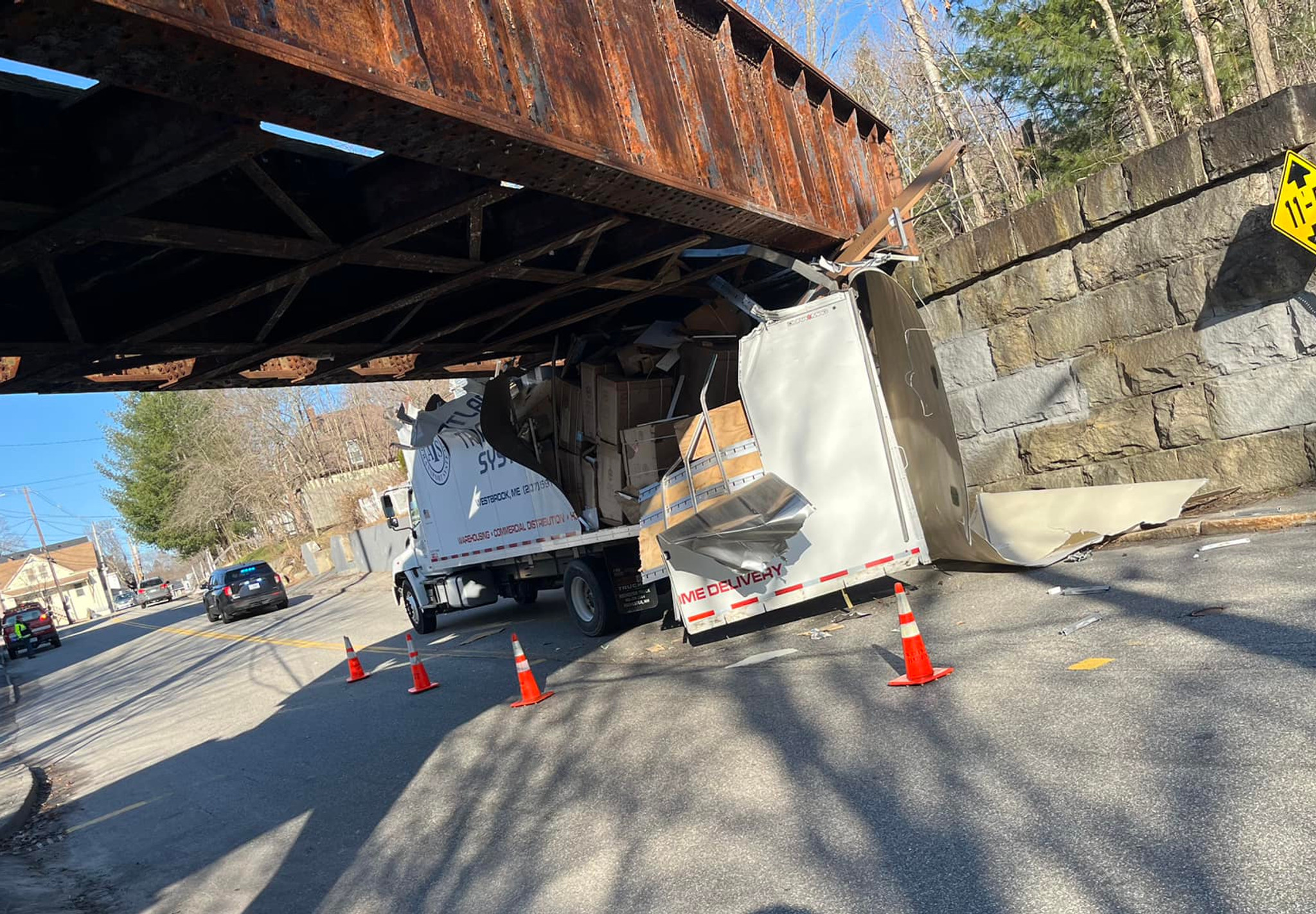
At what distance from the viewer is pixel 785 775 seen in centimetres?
536

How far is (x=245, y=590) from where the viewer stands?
32.2 meters

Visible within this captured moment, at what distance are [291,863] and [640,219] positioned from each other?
5.70 meters

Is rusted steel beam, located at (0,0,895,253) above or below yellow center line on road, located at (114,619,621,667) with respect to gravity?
above

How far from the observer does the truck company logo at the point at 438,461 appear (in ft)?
48.6

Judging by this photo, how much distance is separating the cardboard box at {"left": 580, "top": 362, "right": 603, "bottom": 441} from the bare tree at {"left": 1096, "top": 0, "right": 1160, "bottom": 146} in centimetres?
776

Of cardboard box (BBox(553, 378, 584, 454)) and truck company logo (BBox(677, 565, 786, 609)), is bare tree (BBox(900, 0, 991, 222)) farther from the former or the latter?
truck company logo (BBox(677, 565, 786, 609))

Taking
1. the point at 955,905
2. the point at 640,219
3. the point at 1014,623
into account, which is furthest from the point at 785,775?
the point at 640,219

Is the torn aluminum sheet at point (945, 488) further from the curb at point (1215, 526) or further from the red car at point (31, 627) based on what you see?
the red car at point (31, 627)

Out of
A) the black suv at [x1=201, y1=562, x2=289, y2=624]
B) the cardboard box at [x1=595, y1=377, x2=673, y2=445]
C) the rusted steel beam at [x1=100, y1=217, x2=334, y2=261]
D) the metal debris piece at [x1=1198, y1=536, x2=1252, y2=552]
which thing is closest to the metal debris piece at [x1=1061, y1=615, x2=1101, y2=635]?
the metal debris piece at [x1=1198, y1=536, x2=1252, y2=552]

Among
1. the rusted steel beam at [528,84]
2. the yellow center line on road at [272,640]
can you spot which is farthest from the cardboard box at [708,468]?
the yellow center line on road at [272,640]

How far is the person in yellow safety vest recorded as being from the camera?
118 feet

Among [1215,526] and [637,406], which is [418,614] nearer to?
[637,406]

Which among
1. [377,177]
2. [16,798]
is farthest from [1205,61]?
[16,798]

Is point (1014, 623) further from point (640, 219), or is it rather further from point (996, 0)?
point (996, 0)
